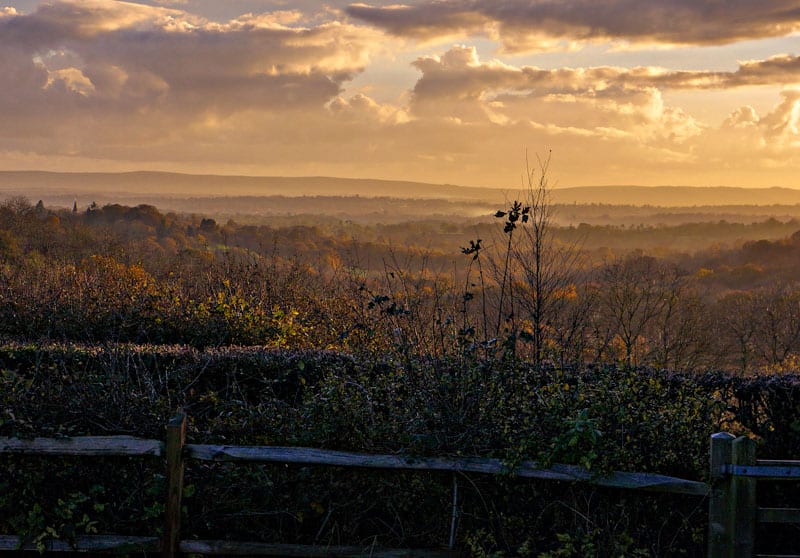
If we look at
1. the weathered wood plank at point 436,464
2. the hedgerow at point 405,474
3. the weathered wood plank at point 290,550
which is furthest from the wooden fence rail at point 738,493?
the weathered wood plank at point 290,550

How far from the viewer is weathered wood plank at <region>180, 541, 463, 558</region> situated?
5.92 m

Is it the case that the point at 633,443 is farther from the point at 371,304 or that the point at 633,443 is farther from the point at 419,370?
the point at 371,304

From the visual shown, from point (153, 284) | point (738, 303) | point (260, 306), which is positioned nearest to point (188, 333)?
point (260, 306)

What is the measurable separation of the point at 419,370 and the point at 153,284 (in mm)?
11110

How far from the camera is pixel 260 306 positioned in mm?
14375

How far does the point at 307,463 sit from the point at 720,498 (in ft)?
9.20

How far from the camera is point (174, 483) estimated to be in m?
5.79

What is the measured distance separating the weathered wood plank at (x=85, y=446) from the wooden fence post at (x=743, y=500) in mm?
3860

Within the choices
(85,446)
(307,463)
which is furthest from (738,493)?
(85,446)

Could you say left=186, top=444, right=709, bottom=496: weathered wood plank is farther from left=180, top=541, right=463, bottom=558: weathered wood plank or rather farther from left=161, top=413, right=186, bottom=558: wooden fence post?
left=180, top=541, right=463, bottom=558: weathered wood plank

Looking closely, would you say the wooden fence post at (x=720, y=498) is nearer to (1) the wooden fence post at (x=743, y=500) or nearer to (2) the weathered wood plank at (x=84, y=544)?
(1) the wooden fence post at (x=743, y=500)

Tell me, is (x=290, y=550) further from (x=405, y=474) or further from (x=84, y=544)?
(x=84, y=544)

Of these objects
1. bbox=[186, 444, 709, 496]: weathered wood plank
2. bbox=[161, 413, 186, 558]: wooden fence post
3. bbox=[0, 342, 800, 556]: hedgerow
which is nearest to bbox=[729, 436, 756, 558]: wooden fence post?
bbox=[186, 444, 709, 496]: weathered wood plank

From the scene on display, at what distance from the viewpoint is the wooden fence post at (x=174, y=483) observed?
5723mm
